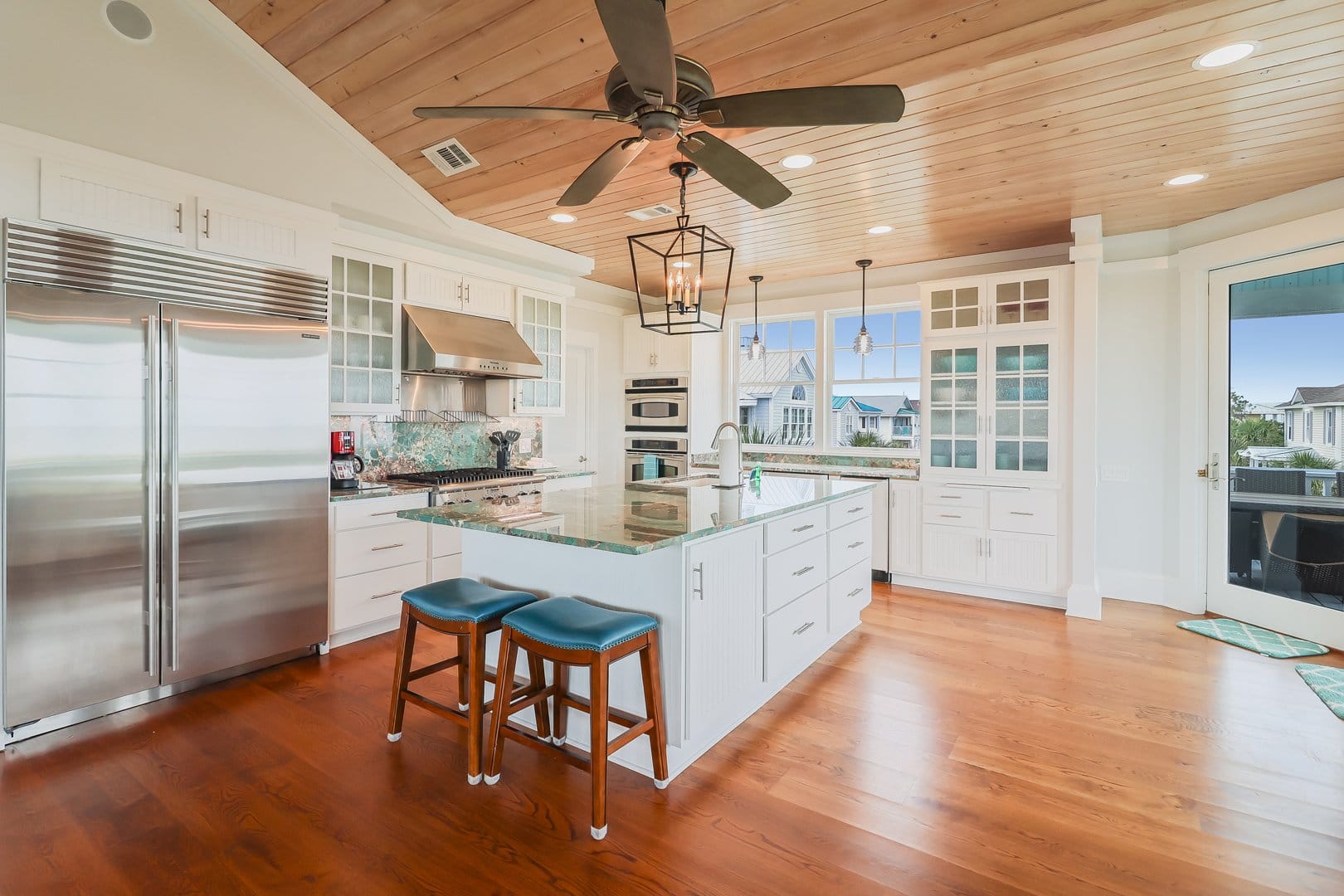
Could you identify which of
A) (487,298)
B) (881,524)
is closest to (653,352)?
(487,298)

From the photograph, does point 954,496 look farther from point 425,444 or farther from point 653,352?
point 425,444

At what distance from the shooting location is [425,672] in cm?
253

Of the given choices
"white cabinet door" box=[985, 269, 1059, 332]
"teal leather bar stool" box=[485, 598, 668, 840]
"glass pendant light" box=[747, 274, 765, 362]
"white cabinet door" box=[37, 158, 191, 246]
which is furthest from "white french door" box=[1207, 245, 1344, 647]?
"white cabinet door" box=[37, 158, 191, 246]

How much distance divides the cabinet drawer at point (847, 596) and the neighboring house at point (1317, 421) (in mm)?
2606

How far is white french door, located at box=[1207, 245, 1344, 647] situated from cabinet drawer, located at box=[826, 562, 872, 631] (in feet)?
7.93

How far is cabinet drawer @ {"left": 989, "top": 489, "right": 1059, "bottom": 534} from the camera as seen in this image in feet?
14.3

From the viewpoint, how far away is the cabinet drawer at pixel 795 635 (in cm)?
271

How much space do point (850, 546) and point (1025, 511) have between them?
67.7 inches

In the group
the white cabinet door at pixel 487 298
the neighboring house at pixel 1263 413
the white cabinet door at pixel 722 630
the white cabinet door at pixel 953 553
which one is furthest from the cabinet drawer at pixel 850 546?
the white cabinet door at pixel 487 298

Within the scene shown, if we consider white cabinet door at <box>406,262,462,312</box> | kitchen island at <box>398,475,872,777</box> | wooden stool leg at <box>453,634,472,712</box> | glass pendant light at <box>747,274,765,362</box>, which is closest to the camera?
→ kitchen island at <box>398,475,872,777</box>

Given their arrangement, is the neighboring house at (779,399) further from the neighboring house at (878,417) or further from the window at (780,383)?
the neighboring house at (878,417)

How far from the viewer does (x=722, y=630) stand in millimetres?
2352

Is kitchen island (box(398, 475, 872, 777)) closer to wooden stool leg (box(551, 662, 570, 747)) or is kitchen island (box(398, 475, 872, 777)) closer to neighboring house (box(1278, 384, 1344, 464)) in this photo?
→ wooden stool leg (box(551, 662, 570, 747))

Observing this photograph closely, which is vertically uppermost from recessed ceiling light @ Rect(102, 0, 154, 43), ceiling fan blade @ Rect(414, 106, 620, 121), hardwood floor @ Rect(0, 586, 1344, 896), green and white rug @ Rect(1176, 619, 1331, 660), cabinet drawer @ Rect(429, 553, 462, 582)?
recessed ceiling light @ Rect(102, 0, 154, 43)
